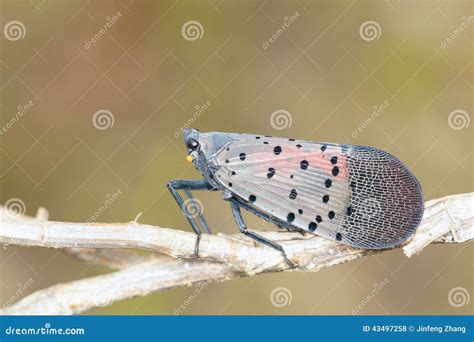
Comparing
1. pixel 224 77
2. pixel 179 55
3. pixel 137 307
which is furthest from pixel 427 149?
pixel 137 307

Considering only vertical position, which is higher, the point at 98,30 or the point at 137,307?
the point at 98,30

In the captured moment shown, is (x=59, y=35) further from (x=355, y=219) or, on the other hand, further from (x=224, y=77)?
(x=355, y=219)

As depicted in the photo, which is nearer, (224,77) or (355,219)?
(355,219)

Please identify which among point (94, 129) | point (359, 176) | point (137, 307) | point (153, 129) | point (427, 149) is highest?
point (427, 149)
